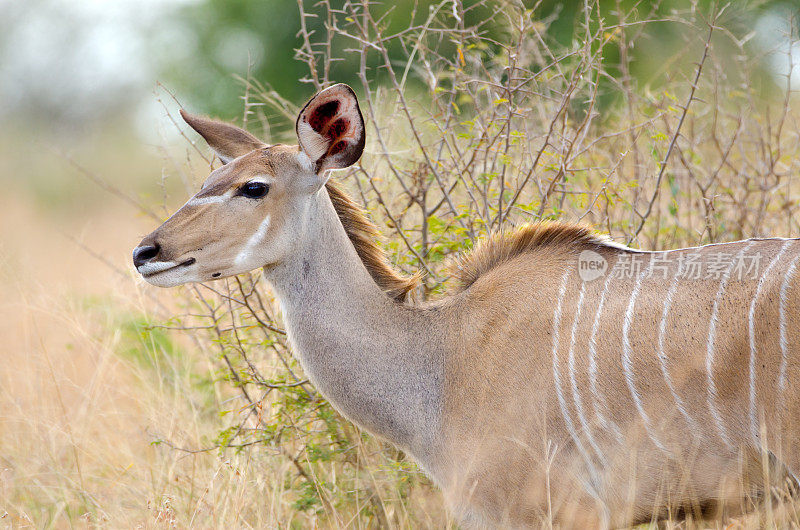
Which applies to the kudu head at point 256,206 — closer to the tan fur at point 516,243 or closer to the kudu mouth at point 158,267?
the kudu mouth at point 158,267

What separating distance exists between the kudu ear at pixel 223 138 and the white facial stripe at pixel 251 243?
46cm

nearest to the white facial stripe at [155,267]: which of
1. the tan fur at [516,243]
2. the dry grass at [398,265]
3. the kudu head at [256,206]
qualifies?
the kudu head at [256,206]

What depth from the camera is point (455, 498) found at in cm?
264

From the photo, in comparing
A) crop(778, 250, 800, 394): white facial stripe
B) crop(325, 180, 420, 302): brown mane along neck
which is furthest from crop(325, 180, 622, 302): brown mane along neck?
crop(778, 250, 800, 394): white facial stripe

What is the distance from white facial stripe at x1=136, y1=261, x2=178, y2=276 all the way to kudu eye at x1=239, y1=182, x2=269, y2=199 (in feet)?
1.01

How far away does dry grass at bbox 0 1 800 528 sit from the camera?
3502mm

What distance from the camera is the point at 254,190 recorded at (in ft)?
9.29

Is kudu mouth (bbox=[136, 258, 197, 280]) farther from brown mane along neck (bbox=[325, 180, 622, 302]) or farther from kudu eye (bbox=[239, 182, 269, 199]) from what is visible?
brown mane along neck (bbox=[325, 180, 622, 302])

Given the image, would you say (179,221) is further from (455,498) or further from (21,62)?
(21,62)

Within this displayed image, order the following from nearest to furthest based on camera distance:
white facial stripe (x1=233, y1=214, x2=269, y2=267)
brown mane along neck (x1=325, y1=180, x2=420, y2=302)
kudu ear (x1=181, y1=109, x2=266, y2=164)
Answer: white facial stripe (x1=233, y1=214, x2=269, y2=267), brown mane along neck (x1=325, y1=180, x2=420, y2=302), kudu ear (x1=181, y1=109, x2=266, y2=164)

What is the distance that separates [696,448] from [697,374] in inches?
8.0

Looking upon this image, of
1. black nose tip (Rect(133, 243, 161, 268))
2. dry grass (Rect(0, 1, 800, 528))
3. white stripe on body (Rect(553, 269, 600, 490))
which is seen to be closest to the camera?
white stripe on body (Rect(553, 269, 600, 490))

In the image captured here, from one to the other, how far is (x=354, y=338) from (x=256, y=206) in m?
0.51

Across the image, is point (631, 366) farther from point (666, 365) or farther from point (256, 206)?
point (256, 206)
